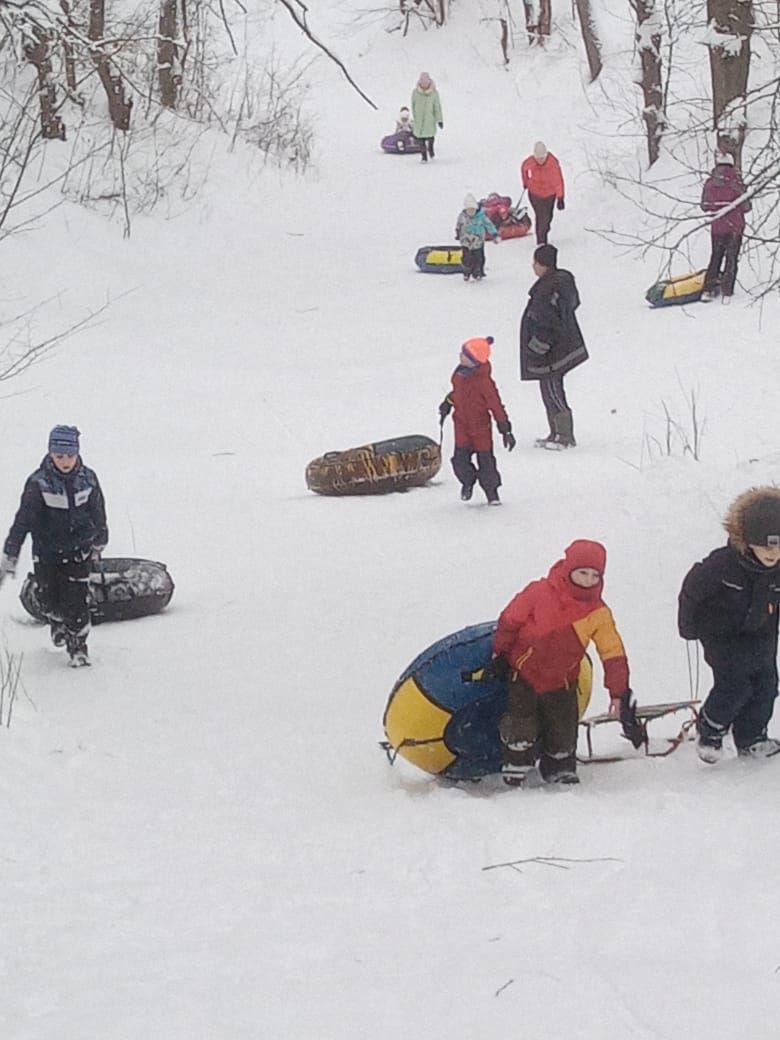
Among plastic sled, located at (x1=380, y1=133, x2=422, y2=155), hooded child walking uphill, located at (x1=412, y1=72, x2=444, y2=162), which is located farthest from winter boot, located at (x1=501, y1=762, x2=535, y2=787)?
plastic sled, located at (x1=380, y1=133, x2=422, y2=155)

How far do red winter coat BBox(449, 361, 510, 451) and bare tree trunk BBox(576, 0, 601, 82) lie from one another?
725 inches

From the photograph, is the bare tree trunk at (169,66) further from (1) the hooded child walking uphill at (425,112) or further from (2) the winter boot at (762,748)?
(2) the winter boot at (762,748)

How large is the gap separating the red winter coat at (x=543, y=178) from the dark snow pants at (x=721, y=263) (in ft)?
13.9

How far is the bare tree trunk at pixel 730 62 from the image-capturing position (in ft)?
27.6

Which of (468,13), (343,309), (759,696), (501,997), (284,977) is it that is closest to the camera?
(501,997)

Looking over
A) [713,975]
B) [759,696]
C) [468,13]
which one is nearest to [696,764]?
[759,696]

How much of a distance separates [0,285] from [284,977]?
46.5 feet

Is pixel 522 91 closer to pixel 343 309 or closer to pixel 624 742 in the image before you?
pixel 343 309

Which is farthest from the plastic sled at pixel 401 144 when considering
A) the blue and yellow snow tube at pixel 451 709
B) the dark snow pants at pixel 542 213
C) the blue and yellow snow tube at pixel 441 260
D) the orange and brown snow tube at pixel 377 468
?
the blue and yellow snow tube at pixel 451 709

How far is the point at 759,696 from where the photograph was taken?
4.93 metres

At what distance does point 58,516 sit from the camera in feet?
22.5

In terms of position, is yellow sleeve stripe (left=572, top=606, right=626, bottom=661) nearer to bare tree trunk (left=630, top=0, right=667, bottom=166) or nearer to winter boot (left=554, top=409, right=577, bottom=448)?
winter boot (left=554, top=409, right=577, bottom=448)

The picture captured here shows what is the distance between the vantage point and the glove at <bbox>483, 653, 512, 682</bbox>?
199 inches

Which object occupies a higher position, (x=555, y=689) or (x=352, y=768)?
(x=555, y=689)
